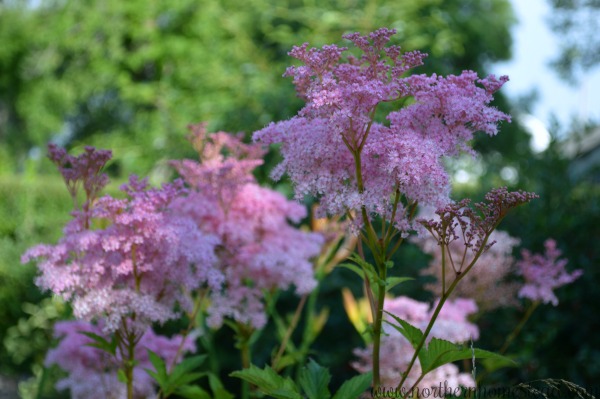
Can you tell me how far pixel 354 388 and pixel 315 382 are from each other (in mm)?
119

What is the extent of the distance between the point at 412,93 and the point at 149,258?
1.06m

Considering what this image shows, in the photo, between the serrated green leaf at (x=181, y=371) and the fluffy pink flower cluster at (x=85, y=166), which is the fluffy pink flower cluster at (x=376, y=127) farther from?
the serrated green leaf at (x=181, y=371)

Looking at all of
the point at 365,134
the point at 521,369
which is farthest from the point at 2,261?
the point at 365,134

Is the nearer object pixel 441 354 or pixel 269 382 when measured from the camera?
pixel 441 354

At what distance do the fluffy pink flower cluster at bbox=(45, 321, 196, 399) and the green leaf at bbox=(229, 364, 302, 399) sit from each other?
104 centimetres

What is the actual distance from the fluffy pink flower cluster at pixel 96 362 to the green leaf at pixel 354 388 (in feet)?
3.58

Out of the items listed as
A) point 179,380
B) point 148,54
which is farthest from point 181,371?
Answer: point 148,54

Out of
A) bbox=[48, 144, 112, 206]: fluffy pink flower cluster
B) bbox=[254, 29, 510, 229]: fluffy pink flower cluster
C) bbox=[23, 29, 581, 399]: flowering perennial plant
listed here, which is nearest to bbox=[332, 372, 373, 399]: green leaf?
bbox=[23, 29, 581, 399]: flowering perennial plant

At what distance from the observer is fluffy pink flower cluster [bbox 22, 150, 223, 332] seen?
2277 mm

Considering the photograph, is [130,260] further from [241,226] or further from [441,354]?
[441,354]

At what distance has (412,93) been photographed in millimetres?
1842

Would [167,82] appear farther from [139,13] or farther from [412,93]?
[412,93]

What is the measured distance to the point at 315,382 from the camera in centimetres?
206

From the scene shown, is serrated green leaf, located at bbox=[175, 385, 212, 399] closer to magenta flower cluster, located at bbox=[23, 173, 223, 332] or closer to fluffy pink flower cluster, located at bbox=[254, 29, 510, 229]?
magenta flower cluster, located at bbox=[23, 173, 223, 332]
